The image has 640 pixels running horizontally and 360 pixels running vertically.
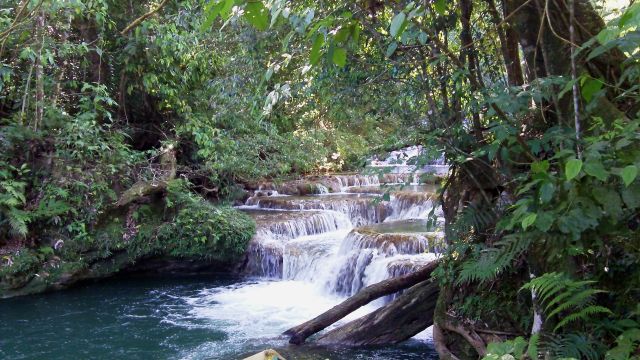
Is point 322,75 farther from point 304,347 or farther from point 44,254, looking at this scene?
point 44,254

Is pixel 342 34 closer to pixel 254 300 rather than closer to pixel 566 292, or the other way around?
pixel 566 292

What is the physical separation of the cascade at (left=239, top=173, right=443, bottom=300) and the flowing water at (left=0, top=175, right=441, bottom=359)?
0.02m

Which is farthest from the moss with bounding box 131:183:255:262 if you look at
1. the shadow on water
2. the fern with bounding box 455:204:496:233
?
the fern with bounding box 455:204:496:233

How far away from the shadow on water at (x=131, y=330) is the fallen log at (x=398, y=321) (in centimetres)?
15

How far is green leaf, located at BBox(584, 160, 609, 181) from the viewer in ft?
6.75

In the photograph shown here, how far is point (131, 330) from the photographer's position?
789 cm

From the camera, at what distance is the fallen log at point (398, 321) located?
575cm

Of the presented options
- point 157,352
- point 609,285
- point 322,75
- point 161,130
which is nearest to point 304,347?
point 157,352

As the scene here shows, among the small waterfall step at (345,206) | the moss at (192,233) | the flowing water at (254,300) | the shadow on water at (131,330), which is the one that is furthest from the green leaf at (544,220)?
the small waterfall step at (345,206)

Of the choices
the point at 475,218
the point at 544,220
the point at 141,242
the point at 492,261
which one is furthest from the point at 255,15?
the point at 141,242

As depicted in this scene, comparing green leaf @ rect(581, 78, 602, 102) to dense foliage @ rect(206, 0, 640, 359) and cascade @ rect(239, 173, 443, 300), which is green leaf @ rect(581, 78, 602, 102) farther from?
cascade @ rect(239, 173, 443, 300)

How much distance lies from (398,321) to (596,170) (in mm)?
4138

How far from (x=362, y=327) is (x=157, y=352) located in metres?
2.88

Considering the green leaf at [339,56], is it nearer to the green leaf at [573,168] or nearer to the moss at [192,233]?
the green leaf at [573,168]
